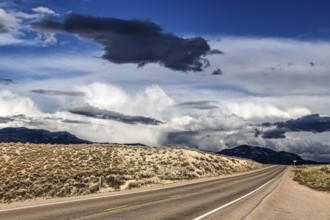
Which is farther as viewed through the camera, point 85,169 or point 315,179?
point 315,179

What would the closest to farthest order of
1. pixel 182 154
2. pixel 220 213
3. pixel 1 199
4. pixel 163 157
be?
pixel 220 213
pixel 1 199
pixel 163 157
pixel 182 154

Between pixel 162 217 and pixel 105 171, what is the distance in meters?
33.2

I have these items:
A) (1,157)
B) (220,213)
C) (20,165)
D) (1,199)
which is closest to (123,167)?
(20,165)

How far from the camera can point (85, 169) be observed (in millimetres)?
50688

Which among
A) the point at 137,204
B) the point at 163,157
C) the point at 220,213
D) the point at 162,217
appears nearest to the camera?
the point at 162,217

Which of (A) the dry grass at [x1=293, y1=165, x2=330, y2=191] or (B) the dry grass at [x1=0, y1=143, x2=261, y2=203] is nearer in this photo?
(B) the dry grass at [x1=0, y1=143, x2=261, y2=203]

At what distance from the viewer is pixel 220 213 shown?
1947 cm

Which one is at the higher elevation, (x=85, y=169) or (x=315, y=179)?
(x=85, y=169)

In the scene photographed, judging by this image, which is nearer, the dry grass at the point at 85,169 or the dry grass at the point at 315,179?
the dry grass at the point at 85,169

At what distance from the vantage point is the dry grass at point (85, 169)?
39906 mm

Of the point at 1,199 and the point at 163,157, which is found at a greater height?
the point at 163,157

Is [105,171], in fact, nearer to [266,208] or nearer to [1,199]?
[1,199]

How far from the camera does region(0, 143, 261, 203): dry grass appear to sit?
39906 mm

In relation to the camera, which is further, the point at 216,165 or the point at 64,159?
the point at 216,165
